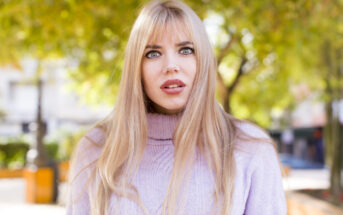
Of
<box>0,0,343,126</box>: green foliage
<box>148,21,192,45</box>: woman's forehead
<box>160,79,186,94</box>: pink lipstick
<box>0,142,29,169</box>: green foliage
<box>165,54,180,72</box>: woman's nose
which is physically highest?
<box>0,0,343,126</box>: green foliage

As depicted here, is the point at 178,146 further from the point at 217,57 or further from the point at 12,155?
the point at 12,155

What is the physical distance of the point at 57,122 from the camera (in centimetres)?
3894

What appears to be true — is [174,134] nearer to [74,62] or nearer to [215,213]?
[215,213]

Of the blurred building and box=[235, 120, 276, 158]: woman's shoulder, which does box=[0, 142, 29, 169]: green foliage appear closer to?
the blurred building

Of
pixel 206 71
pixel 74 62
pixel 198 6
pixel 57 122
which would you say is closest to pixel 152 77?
pixel 206 71

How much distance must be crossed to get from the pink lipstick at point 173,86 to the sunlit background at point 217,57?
2.10ft

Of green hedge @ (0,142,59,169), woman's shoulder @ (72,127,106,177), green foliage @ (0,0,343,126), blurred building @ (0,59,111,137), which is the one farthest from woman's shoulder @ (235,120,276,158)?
blurred building @ (0,59,111,137)

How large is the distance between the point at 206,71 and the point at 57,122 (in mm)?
38248

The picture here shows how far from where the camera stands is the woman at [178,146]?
2037 mm

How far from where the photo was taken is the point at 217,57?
7.46 meters

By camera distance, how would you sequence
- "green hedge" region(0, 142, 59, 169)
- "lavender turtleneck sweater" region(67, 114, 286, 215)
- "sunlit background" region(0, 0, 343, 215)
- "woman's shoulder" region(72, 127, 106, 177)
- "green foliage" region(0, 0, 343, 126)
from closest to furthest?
"lavender turtleneck sweater" region(67, 114, 286, 215), "woman's shoulder" region(72, 127, 106, 177), "green foliage" region(0, 0, 343, 126), "sunlit background" region(0, 0, 343, 215), "green hedge" region(0, 142, 59, 169)

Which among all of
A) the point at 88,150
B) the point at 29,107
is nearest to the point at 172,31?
the point at 88,150

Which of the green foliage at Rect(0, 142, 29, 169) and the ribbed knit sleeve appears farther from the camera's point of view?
the green foliage at Rect(0, 142, 29, 169)

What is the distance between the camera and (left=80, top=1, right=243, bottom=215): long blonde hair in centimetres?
205
